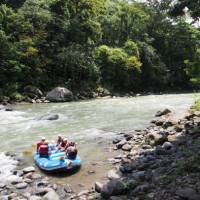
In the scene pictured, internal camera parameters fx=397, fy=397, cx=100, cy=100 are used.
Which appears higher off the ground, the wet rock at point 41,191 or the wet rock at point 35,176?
the wet rock at point 35,176

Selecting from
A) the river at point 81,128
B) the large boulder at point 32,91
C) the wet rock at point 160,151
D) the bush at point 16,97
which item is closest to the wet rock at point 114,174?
the river at point 81,128

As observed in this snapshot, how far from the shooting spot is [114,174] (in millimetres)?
10781

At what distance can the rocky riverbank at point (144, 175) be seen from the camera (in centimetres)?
830

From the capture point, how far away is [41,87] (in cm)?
3234

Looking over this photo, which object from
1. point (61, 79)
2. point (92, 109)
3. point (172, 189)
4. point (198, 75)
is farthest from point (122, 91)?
point (172, 189)

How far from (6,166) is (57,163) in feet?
5.94

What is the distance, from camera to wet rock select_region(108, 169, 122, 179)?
10594mm

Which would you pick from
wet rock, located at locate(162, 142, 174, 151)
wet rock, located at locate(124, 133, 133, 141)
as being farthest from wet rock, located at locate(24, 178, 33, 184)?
wet rock, located at locate(124, 133, 133, 141)

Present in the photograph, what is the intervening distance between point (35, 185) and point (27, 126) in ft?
26.1

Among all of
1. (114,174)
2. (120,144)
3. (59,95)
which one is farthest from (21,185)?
(59,95)

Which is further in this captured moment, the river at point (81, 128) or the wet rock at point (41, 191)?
the river at point (81, 128)

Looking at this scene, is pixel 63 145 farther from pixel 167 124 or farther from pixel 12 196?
pixel 167 124

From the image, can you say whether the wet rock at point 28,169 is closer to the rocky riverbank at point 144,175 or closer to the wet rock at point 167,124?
the rocky riverbank at point 144,175

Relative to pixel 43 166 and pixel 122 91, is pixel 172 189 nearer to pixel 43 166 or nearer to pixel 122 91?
pixel 43 166
